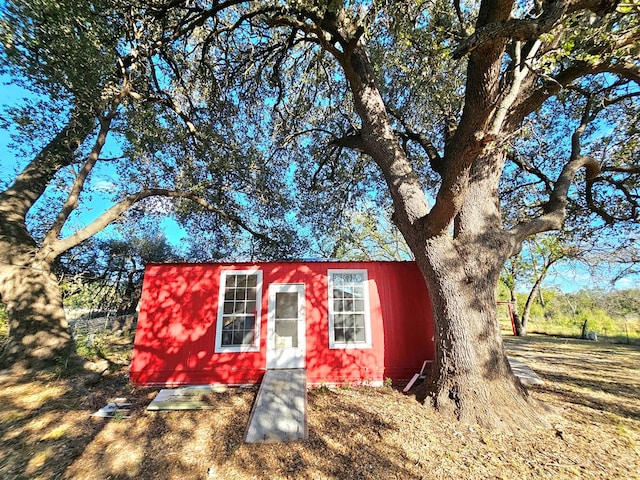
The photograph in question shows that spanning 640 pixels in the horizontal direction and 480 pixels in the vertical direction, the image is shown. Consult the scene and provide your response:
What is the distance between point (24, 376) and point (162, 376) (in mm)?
2546

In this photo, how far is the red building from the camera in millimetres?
5887

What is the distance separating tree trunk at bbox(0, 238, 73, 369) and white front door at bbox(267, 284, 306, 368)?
449cm

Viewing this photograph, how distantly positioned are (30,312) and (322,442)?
6828mm

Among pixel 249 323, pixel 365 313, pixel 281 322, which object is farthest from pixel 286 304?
pixel 365 313

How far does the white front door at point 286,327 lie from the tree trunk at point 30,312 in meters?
4.49

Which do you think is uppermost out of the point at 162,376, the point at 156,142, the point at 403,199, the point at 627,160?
the point at 156,142

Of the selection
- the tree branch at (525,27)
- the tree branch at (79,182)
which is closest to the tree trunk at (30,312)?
the tree branch at (79,182)

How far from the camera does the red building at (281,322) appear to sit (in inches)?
232

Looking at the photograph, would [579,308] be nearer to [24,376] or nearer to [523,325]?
[523,325]

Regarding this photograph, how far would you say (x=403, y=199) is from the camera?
4.84 metres

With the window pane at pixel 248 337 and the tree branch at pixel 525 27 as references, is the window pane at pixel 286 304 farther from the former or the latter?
the tree branch at pixel 525 27

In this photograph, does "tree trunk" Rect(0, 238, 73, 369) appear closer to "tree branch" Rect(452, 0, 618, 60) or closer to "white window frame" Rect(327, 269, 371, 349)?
"white window frame" Rect(327, 269, 371, 349)

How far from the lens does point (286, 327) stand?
6.24m

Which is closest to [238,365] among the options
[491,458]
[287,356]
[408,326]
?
[287,356]
